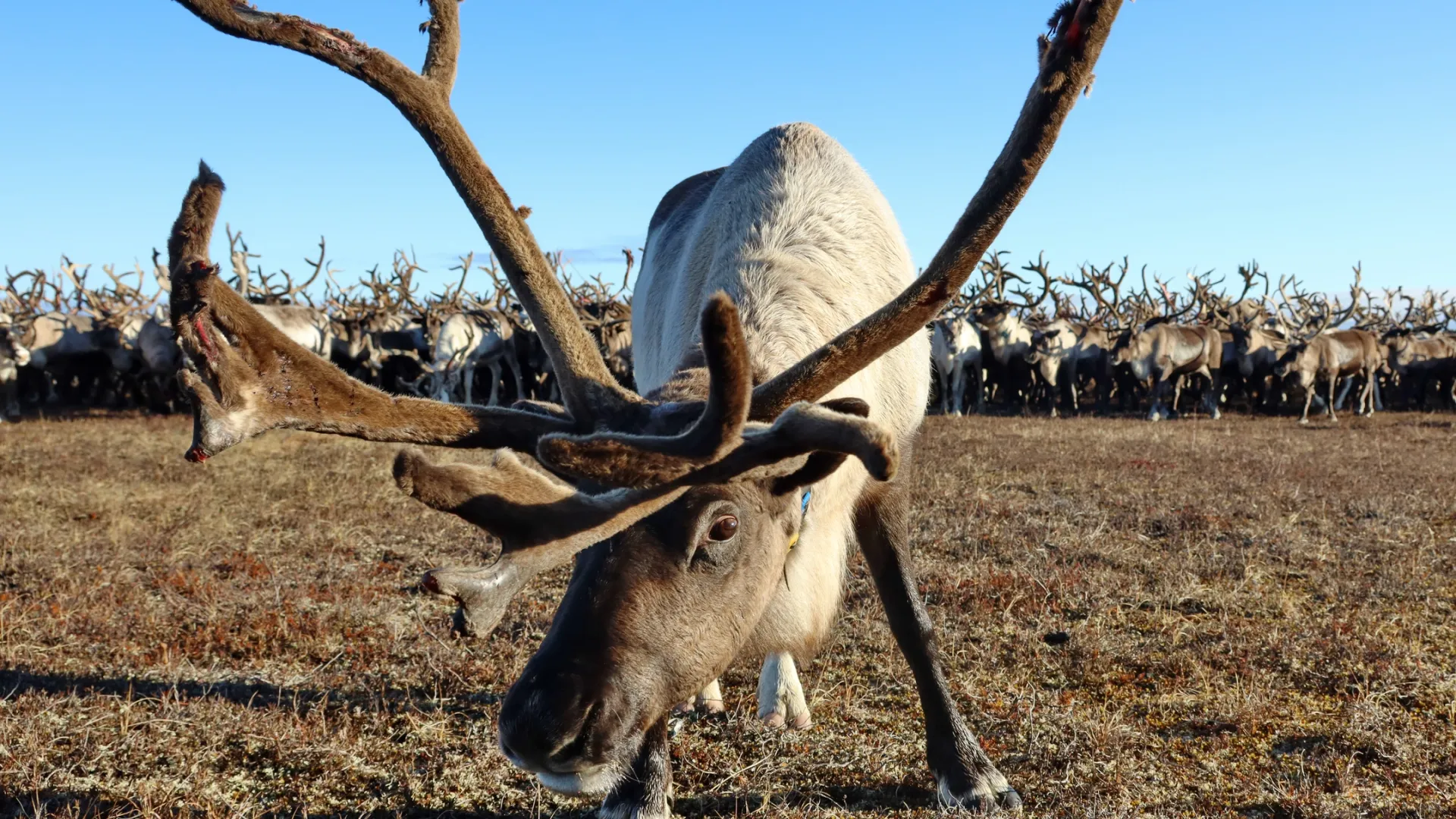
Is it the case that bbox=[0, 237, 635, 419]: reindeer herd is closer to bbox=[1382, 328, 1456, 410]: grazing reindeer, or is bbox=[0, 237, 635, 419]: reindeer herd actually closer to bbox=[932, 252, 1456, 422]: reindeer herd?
bbox=[932, 252, 1456, 422]: reindeer herd

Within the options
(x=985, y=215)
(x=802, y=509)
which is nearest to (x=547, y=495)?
(x=802, y=509)

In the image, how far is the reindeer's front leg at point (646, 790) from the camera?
2.85m

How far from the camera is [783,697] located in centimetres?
363

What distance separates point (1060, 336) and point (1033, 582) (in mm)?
18039

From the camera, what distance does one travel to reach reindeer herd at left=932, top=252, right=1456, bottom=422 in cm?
2056

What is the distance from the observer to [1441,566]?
5.75m

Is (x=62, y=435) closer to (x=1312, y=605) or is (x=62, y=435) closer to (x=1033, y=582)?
(x=1033, y=582)

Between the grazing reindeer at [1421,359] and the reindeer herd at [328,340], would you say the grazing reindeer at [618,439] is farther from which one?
the grazing reindeer at [1421,359]

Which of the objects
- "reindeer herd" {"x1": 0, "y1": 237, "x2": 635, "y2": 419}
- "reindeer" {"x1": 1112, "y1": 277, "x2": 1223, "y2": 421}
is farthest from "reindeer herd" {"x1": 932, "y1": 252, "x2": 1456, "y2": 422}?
"reindeer herd" {"x1": 0, "y1": 237, "x2": 635, "y2": 419}

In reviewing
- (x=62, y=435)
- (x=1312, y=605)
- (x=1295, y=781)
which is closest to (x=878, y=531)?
(x=1295, y=781)

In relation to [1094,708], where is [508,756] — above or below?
above

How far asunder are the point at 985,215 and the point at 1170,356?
20.4 meters

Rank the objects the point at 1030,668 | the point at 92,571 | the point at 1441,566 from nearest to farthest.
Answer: the point at 1030,668 → the point at 92,571 → the point at 1441,566

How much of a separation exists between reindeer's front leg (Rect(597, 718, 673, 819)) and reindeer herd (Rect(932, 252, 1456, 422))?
17.3 metres
